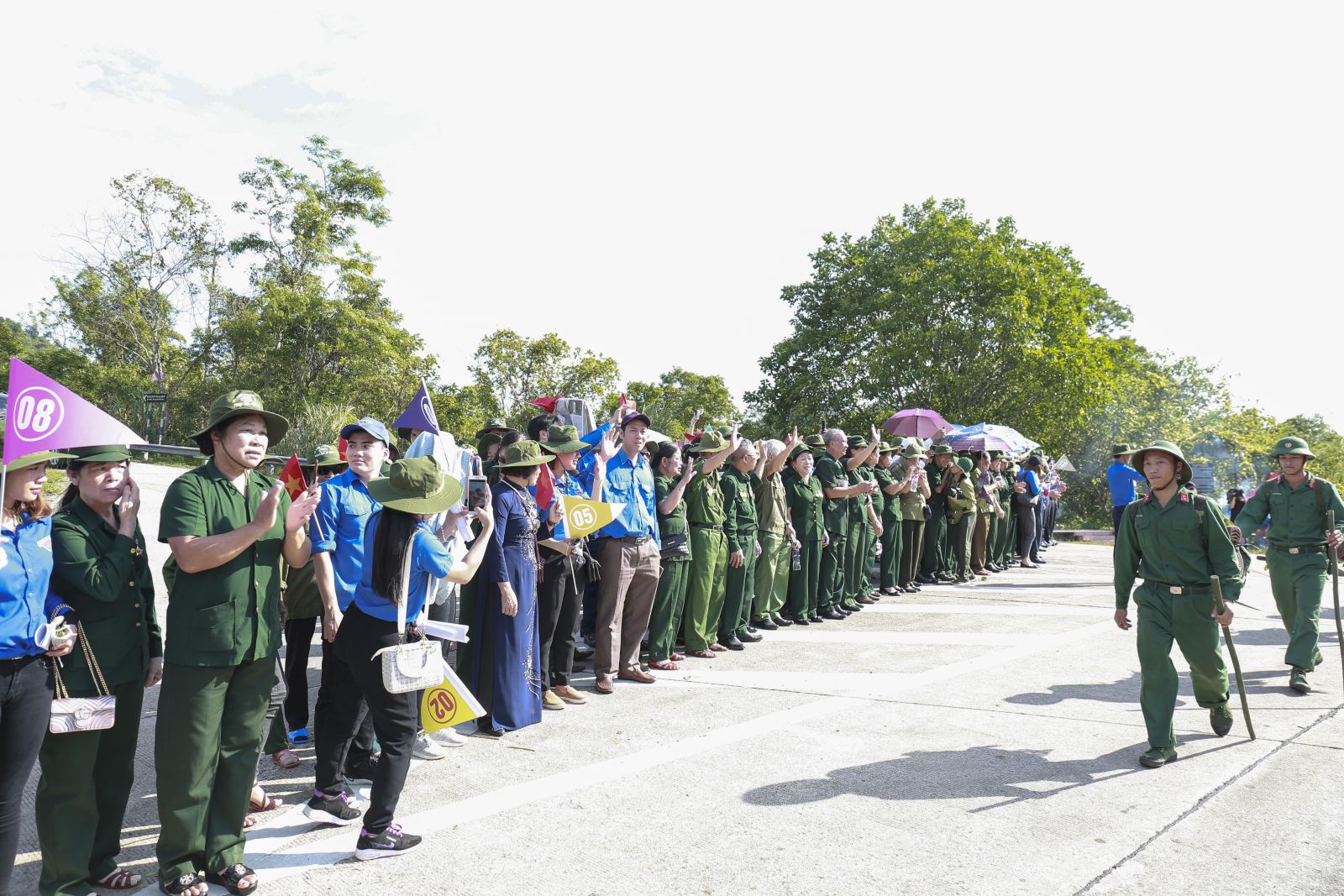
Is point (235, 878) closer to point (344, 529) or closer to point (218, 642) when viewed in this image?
point (218, 642)

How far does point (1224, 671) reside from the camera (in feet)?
19.0

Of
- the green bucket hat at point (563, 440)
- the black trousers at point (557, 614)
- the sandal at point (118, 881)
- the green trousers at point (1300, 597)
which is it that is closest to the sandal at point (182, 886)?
the sandal at point (118, 881)

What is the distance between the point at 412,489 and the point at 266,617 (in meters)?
0.79

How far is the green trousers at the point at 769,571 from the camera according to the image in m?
9.48

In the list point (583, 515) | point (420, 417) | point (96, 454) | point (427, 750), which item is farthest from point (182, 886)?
point (583, 515)

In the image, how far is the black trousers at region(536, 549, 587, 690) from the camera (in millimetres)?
6566

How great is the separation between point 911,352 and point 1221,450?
73.0 ft

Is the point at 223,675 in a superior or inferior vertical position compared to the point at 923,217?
inferior

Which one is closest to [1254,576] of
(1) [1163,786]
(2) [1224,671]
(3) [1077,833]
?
(2) [1224,671]

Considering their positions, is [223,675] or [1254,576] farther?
[1254,576]

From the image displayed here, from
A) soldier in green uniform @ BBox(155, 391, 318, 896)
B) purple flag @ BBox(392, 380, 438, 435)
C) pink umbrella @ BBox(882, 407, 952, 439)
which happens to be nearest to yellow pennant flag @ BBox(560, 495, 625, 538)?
purple flag @ BBox(392, 380, 438, 435)

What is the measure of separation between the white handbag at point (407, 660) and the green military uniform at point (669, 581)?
3.76 meters

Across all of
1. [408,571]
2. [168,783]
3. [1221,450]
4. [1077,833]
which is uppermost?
[1221,450]

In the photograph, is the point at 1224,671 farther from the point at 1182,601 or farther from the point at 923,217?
the point at 923,217
